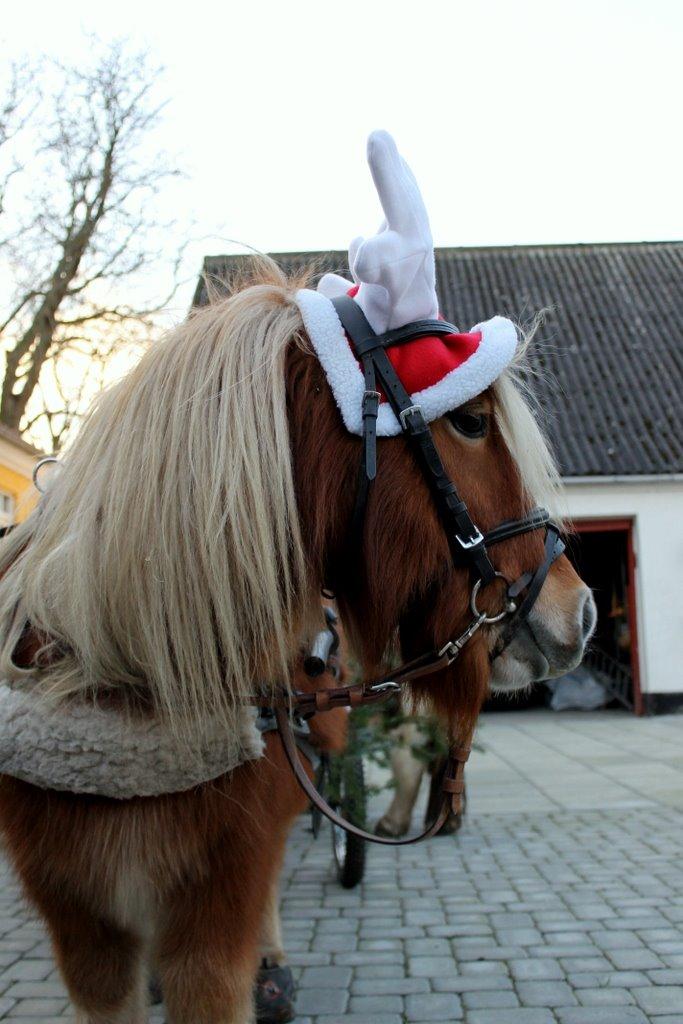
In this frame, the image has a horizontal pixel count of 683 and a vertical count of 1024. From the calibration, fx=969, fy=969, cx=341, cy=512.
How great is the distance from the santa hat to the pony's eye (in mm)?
45

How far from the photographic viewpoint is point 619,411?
14.8 meters

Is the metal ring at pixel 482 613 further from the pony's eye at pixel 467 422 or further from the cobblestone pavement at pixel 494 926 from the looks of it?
the cobblestone pavement at pixel 494 926

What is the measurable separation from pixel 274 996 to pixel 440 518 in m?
2.11

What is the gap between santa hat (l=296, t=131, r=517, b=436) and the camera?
191 cm

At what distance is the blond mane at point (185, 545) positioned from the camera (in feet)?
Result: 5.92

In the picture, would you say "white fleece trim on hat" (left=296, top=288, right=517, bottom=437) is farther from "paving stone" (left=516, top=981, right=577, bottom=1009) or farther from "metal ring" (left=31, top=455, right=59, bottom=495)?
"paving stone" (left=516, top=981, right=577, bottom=1009)

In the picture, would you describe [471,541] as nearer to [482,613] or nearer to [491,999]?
[482,613]

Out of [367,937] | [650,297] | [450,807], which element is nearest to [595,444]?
[650,297]

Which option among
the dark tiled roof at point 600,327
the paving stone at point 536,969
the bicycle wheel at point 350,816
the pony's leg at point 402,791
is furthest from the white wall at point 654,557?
the paving stone at point 536,969

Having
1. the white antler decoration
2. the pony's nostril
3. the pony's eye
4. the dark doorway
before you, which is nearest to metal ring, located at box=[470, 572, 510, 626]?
the pony's nostril

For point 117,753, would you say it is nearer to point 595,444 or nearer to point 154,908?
point 154,908

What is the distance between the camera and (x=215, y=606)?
5.92 ft

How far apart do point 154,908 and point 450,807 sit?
0.69 meters

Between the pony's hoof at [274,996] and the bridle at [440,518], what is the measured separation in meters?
1.44
